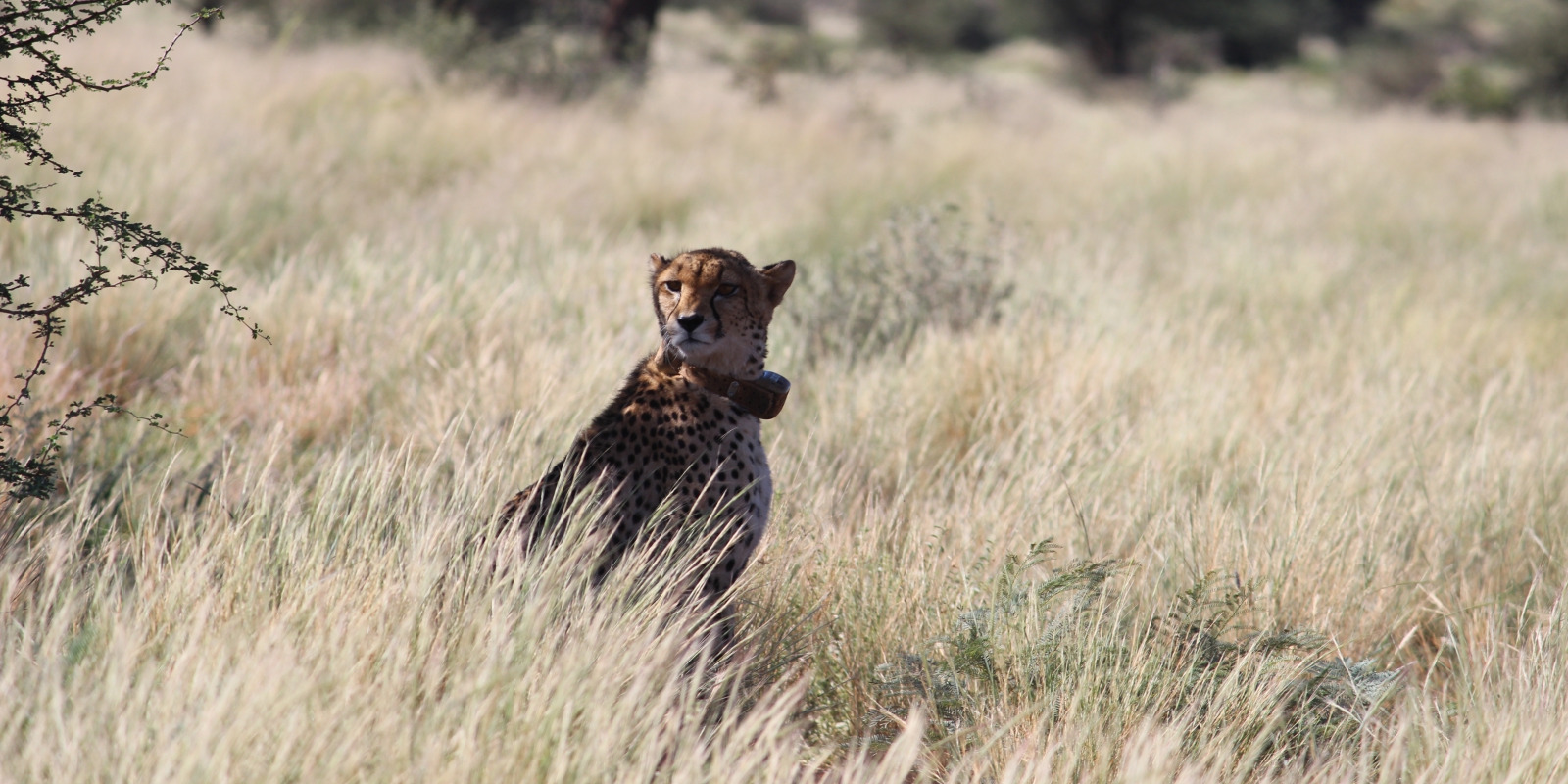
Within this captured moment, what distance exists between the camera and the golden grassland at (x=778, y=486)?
181cm

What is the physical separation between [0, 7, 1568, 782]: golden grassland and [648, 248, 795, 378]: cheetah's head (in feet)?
1.53

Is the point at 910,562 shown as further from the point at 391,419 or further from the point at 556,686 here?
the point at 391,419

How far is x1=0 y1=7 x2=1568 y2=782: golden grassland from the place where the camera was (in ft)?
5.95

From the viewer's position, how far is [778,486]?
319 cm

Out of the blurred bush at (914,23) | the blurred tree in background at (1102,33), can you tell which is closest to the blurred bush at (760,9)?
the blurred tree in background at (1102,33)

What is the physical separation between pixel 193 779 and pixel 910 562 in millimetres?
1711

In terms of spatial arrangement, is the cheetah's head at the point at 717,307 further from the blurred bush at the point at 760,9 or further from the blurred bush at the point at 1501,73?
the blurred bush at the point at 760,9

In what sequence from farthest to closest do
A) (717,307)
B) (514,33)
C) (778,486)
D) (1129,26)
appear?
(1129,26) < (514,33) < (778,486) < (717,307)

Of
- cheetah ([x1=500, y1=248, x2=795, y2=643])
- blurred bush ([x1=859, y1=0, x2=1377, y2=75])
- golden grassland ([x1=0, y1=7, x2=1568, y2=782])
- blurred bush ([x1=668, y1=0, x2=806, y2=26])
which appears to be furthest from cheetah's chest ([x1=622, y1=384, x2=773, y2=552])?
blurred bush ([x1=668, y1=0, x2=806, y2=26])

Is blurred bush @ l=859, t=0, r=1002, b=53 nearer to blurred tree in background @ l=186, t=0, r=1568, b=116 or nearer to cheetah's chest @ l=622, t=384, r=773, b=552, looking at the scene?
blurred tree in background @ l=186, t=0, r=1568, b=116

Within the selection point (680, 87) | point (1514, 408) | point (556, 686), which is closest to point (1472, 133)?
point (680, 87)

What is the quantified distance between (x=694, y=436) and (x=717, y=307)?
0.88ft

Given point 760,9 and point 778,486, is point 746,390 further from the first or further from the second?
point 760,9

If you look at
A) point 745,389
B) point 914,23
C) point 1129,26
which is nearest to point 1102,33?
point 1129,26
